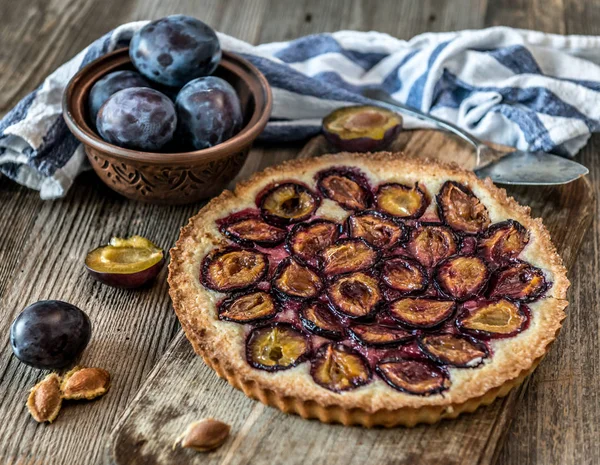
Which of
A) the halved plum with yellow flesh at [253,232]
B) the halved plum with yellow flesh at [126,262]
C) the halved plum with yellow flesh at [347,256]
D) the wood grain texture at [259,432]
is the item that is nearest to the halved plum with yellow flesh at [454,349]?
the wood grain texture at [259,432]

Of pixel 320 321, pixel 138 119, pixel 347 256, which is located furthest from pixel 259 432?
pixel 138 119

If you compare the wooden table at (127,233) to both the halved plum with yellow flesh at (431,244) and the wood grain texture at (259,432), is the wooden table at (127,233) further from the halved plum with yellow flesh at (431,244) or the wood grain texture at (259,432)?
the halved plum with yellow flesh at (431,244)

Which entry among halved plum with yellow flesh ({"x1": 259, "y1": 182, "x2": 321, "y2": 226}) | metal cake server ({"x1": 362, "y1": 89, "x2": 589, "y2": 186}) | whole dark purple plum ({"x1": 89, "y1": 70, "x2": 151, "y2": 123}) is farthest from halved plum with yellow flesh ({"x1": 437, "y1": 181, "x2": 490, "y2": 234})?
whole dark purple plum ({"x1": 89, "y1": 70, "x2": 151, "y2": 123})

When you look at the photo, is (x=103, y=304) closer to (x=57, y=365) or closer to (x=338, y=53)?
(x=57, y=365)

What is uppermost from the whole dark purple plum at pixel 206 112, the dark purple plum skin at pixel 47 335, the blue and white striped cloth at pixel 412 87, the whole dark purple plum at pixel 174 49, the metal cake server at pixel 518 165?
the whole dark purple plum at pixel 174 49

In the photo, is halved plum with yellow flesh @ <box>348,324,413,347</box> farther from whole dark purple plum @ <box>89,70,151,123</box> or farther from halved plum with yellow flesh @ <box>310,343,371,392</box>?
whole dark purple plum @ <box>89,70,151,123</box>
